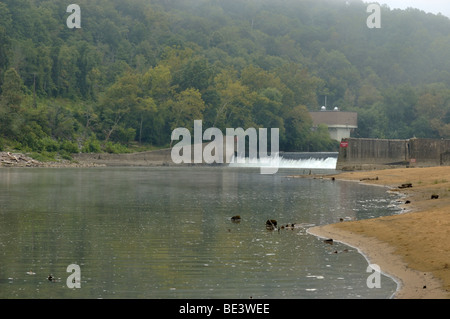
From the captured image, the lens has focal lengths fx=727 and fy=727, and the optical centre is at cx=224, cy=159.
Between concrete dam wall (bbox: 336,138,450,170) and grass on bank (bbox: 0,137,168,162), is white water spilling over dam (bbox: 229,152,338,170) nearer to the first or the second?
grass on bank (bbox: 0,137,168,162)

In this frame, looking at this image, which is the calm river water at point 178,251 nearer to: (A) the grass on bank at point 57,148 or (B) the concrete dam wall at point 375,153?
(B) the concrete dam wall at point 375,153

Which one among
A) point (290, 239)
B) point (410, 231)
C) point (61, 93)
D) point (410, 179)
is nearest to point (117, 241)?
point (290, 239)

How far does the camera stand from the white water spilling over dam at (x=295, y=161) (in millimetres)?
135250

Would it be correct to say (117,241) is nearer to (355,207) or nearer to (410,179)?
(355,207)

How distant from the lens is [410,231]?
89.5 feet

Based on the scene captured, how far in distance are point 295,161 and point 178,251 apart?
380 ft

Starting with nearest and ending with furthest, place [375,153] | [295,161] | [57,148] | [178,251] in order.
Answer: [178,251]
[375,153]
[57,148]
[295,161]

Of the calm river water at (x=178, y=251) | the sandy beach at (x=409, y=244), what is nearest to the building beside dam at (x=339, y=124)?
the calm river water at (x=178, y=251)

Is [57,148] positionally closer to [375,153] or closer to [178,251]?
[375,153]

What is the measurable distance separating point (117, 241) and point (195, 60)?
140 metres

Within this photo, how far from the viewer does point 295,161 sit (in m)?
140

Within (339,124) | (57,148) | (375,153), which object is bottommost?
(57,148)

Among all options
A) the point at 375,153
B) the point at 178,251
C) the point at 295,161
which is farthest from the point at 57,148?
the point at 178,251

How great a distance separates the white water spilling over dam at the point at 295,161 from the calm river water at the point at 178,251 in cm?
8875
